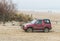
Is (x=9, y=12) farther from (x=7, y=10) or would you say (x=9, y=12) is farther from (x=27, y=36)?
(x=27, y=36)

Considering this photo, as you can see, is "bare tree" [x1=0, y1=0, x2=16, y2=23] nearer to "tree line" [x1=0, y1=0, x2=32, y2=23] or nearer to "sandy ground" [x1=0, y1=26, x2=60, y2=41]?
"tree line" [x1=0, y1=0, x2=32, y2=23]

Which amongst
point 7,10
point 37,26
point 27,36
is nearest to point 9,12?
point 7,10

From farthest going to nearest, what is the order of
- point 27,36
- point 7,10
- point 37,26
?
point 7,10 < point 37,26 < point 27,36

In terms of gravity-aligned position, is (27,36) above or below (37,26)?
A: below

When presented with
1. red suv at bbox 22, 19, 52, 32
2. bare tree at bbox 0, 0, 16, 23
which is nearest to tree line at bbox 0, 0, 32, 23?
bare tree at bbox 0, 0, 16, 23

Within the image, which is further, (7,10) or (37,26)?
(7,10)

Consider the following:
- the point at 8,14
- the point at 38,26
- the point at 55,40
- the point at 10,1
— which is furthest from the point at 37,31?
the point at 10,1

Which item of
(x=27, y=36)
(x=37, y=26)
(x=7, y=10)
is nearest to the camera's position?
(x=27, y=36)

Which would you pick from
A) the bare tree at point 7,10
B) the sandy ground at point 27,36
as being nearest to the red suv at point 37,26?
the sandy ground at point 27,36

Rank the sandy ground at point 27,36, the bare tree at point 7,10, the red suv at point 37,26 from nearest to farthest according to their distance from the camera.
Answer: the sandy ground at point 27,36, the red suv at point 37,26, the bare tree at point 7,10

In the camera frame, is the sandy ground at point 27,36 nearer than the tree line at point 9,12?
Yes

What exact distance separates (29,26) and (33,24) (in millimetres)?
576

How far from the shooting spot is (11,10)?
51.2 meters

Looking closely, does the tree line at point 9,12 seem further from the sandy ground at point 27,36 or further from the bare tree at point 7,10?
the sandy ground at point 27,36
